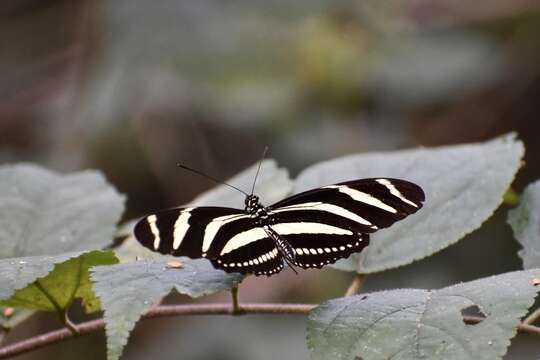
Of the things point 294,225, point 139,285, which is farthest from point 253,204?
point 139,285

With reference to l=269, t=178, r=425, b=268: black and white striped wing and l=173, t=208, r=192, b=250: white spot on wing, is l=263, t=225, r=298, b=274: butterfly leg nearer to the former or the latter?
l=269, t=178, r=425, b=268: black and white striped wing

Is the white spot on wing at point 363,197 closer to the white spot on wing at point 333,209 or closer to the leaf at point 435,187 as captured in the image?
the white spot on wing at point 333,209

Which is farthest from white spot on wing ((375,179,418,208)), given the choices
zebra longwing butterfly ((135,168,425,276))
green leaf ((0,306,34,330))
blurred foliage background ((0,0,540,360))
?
blurred foliage background ((0,0,540,360))

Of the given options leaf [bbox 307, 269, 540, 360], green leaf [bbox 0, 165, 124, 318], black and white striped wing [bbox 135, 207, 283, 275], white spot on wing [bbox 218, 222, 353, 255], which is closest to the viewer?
leaf [bbox 307, 269, 540, 360]

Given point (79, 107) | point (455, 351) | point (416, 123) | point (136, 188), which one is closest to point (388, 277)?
point (416, 123)

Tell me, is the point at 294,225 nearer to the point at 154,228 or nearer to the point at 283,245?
the point at 283,245
